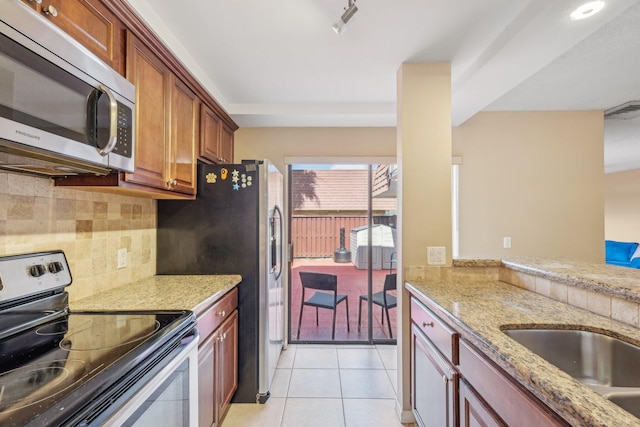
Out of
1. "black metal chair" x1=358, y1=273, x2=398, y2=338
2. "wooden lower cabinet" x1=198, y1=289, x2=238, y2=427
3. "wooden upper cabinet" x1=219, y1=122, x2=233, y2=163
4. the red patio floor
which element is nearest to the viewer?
"wooden lower cabinet" x1=198, y1=289, x2=238, y2=427

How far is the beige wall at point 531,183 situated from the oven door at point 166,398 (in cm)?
271

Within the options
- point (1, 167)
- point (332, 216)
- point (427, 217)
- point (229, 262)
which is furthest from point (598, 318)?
point (332, 216)

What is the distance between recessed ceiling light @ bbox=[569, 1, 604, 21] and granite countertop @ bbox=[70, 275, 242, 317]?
232 cm

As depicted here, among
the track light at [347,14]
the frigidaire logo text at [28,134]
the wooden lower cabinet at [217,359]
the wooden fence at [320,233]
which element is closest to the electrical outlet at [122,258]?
the wooden lower cabinet at [217,359]

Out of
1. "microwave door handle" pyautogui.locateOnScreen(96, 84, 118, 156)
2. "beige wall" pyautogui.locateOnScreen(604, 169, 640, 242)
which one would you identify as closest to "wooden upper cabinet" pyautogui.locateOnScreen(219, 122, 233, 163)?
"microwave door handle" pyautogui.locateOnScreen(96, 84, 118, 156)

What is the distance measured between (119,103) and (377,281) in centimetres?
286

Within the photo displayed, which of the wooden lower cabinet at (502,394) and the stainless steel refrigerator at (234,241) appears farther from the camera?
the stainless steel refrigerator at (234,241)

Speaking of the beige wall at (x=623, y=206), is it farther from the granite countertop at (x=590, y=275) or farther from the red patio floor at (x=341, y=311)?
the granite countertop at (x=590, y=275)

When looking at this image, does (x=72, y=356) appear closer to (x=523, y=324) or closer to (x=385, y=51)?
(x=523, y=324)

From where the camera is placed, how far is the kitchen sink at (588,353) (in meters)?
1.04

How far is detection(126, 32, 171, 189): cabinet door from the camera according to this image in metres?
1.48

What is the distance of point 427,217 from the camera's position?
1998 mm

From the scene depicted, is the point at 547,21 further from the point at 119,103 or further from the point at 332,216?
the point at 332,216

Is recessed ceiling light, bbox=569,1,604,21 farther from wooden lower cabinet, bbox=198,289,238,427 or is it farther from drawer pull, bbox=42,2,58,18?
wooden lower cabinet, bbox=198,289,238,427
